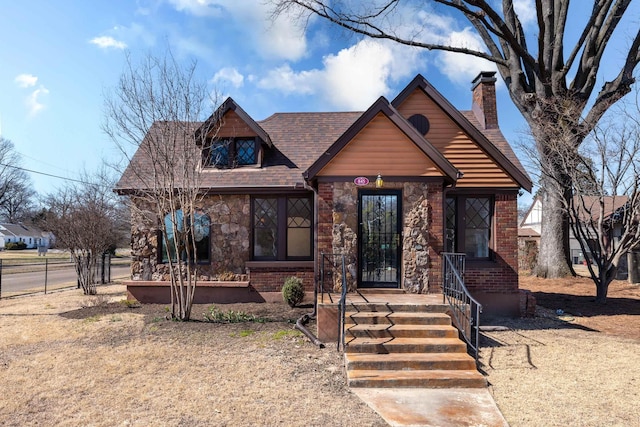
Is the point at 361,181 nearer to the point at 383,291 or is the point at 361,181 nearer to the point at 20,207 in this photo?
the point at 383,291

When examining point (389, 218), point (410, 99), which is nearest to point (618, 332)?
point (389, 218)

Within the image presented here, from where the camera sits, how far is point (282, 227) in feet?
35.7

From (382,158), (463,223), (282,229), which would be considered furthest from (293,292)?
(463,223)

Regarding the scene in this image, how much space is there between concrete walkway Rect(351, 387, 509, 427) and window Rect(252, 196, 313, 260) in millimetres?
5844

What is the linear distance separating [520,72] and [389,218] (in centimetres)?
969

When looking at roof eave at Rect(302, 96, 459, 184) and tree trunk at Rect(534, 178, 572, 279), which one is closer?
roof eave at Rect(302, 96, 459, 184)

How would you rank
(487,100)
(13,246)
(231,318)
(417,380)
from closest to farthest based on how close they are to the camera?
(417,380), (231,318), (487,100), (13,246)

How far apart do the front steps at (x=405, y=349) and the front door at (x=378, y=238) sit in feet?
6.04

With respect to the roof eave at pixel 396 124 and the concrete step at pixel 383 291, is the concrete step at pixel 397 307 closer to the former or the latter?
the concrete step at pixel 383 291

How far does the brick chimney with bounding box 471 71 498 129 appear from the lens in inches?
492

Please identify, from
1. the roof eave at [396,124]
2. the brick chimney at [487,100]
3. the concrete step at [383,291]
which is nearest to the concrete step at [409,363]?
the concrete step at [383,291]

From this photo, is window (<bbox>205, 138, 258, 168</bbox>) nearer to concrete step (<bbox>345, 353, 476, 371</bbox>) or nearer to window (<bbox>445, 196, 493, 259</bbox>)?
window (<bbox>445, 196, 493, 259</bbox>)

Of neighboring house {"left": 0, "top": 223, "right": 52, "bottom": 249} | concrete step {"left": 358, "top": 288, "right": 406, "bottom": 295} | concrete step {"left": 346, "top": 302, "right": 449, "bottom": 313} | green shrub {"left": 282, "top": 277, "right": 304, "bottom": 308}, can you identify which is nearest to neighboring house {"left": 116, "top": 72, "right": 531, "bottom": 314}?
concrete step {"left": 358, "top": 288, "right": 406, "bottom": 295}

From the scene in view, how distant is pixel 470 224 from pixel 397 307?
4467 millimetres
